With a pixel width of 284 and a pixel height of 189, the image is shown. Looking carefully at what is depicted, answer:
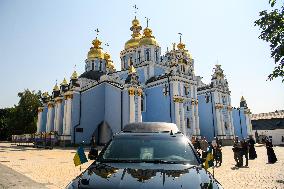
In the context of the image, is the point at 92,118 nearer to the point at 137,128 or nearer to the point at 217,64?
the point at 217,64

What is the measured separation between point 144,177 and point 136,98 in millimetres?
32578

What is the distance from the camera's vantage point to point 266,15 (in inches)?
375

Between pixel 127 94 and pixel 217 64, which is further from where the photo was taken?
pixel 217 64

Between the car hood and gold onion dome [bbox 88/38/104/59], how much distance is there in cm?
4370

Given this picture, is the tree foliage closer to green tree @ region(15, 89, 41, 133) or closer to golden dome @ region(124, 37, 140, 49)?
green tree @ region(15, 89, 41, 133)

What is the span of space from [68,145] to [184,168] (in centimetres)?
3364

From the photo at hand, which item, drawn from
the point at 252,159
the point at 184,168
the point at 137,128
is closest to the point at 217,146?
the point at 252,159

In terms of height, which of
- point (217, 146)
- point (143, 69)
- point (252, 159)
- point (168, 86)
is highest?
point (143, 69)

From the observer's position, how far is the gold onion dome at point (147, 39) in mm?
43250

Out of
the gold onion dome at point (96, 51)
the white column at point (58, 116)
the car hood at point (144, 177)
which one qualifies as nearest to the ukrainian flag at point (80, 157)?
the car hood at point (144, 177)

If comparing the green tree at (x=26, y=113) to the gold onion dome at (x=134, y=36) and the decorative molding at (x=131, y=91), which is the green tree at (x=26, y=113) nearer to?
the gold onion dome at (x=134, y=36)

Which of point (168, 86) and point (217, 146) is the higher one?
point (168, 86)

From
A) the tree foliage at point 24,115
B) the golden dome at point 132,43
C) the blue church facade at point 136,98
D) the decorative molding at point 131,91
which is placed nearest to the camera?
the decorative molding at point 131,91

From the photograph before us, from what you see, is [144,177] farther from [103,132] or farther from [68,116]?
[103,132]
